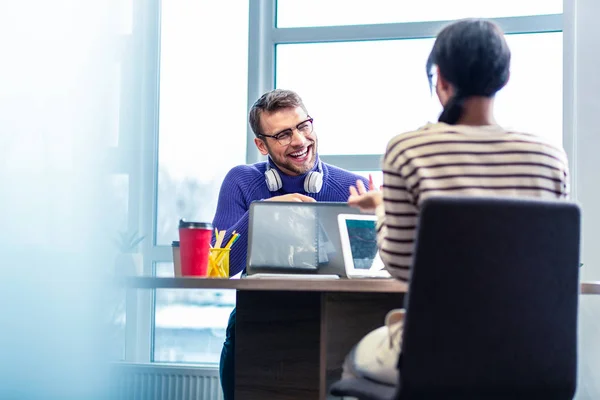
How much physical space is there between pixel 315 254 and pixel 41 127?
1.37m

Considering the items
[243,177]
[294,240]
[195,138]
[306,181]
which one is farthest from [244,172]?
[195,138]

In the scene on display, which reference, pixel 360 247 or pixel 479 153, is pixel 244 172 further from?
pixel 479 153

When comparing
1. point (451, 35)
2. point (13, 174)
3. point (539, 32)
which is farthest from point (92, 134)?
point (451, 35)

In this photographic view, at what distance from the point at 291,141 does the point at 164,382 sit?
1587 millimetres

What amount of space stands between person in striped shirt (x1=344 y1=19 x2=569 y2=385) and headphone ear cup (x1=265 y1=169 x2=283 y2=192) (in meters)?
1.34

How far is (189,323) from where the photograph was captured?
164 inches

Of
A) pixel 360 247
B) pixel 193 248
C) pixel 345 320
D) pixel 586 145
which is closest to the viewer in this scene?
pixel 345 320

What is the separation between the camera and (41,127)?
317 centimetres

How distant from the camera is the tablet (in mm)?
2232

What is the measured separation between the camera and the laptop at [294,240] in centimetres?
233

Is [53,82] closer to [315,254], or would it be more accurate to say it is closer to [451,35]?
[315,254]

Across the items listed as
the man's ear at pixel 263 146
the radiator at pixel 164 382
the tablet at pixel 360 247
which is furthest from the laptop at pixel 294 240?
the radiator at pixel 164 382

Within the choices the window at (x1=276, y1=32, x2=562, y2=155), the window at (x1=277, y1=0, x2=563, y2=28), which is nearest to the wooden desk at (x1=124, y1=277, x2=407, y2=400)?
the window at (x1=276, y1=32, x2=562, y2=155)

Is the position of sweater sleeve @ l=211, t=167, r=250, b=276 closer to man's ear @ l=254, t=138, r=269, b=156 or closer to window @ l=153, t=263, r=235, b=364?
man's ear @ l=254, t=138, r=269, b=156
